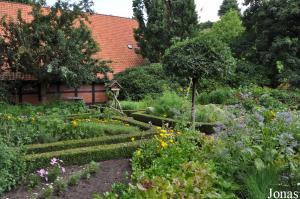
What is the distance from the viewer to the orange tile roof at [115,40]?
21797mm

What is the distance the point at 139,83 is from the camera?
19.2 metres

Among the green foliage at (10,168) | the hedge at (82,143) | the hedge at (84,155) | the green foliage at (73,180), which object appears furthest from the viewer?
the hedge at (82,143)

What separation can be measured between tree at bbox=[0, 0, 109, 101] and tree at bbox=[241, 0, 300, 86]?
31.4 ft

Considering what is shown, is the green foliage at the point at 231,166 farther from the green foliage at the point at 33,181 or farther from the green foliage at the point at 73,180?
the green foliage at the point at 33,181

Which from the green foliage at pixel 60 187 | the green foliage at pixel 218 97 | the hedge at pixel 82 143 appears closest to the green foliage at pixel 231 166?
the green foliage at pixel 60 187

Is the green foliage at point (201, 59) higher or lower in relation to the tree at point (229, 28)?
lower

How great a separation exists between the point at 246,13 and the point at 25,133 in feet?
57.4

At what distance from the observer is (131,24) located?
83.0ft

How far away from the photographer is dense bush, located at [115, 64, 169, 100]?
759 inches

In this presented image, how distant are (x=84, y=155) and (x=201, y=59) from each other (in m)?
4.41

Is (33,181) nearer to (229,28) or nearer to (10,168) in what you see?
(10,168)

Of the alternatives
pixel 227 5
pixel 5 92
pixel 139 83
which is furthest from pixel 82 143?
pixel 227 5

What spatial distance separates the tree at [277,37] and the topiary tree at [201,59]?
1041 cm

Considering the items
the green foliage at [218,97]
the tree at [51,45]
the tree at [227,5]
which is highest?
the tree at [227,5]
